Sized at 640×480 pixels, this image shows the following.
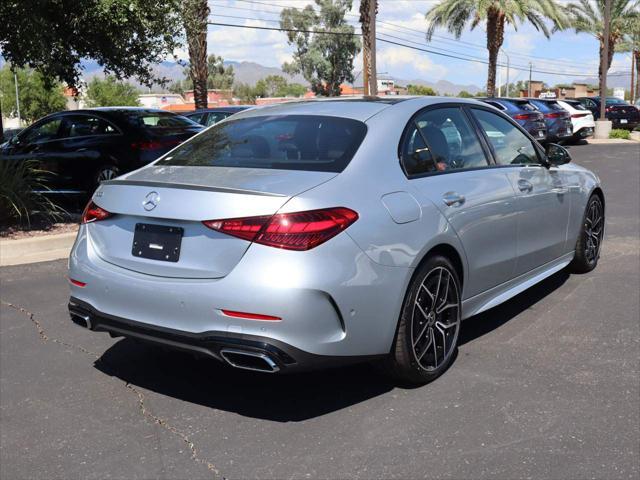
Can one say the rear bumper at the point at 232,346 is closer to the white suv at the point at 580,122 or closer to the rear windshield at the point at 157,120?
the rear windshield at the point at 157,120

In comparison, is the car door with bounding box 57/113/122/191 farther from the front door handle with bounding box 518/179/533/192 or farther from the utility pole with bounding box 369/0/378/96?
the utility pole with bounding box 369/0/378/96

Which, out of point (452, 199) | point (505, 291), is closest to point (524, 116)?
point (505, 291)

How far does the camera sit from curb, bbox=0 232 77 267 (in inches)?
297

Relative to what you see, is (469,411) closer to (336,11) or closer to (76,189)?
(76,189)

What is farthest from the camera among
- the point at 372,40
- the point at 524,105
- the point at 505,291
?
the point at 372,40

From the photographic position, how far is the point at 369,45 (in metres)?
24.1

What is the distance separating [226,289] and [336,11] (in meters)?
79.7

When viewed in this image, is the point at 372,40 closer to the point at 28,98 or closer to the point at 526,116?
the point at 526,116

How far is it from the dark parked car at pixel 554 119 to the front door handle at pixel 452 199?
688 inches

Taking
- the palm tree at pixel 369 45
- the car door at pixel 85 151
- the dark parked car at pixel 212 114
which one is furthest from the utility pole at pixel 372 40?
the car door at pixel 85 151

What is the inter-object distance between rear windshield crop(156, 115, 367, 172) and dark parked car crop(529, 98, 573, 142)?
17.7 meters

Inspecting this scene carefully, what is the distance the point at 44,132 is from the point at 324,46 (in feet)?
245

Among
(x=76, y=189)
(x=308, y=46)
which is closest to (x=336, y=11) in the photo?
(x=308, y=46)

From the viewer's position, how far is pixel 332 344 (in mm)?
3451
